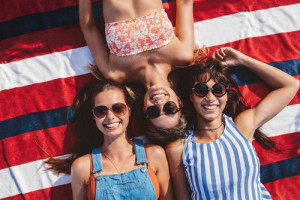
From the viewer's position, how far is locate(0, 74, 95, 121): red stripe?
3.01m

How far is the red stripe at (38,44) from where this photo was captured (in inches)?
120

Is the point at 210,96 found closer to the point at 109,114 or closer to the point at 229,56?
the point at 229,56

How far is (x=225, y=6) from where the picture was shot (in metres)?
3.15

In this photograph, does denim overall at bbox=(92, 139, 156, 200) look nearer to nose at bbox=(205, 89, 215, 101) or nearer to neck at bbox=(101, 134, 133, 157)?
neck at bbox=(101, 134, 133, 157)

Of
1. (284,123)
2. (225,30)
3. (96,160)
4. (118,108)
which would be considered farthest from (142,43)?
(284,123)

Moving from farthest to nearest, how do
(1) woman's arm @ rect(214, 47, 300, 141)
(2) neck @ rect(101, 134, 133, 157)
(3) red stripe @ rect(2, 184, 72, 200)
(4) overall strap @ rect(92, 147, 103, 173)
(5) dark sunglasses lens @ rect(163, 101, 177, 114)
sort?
1. (3) red stripe @ rect(2, 184, 72, 200)
2. (1) woman's arm @ rect(214, 47, 300, 141)
3. (2) neck @ rect(101, 134, 133, 157)
4. (4) overall strap @ rect(92, 147, 103, 173)
5. (5) dark sunglasses lens @ rect(163, 101, 177, 114)

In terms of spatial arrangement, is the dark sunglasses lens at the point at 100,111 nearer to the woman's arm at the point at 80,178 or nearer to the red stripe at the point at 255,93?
the woman's arm at the point at 80,178

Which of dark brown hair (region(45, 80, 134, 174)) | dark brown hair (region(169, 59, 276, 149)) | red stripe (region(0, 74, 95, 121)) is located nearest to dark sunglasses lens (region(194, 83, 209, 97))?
dark brown hair (region(169, 59, 276, 149))

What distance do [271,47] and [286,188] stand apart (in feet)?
6.06

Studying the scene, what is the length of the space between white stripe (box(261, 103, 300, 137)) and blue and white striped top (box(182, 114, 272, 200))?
2.10 feet

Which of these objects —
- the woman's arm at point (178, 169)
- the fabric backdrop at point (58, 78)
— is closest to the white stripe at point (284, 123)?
the fabric backdrop at point (58, 78)

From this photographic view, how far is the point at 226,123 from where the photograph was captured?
273 centimetres

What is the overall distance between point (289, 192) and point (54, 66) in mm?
3443

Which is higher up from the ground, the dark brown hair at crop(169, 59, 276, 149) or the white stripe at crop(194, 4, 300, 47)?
the white stripe at crop(194, 4, 300, 47)
